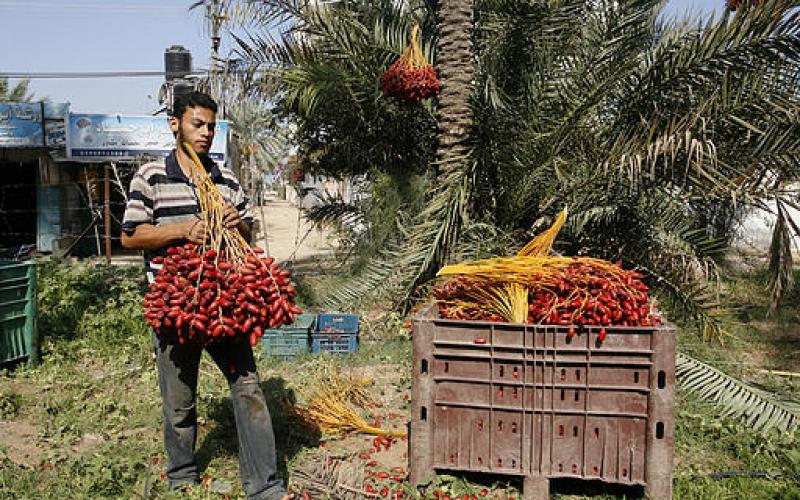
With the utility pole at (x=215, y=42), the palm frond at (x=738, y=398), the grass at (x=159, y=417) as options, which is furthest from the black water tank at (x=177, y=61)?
the palm frond at (x=738, y=398)

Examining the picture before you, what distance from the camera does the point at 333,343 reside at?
6.50 metres

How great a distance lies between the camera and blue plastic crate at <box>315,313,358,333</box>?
6.58 metres

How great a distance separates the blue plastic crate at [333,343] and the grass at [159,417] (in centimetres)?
15

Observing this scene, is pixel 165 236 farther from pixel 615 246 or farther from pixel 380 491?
pixel 615 246

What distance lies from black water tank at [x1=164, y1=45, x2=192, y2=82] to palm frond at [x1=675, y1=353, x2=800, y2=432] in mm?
15458

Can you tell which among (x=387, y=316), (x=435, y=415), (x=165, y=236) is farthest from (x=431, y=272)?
(x=165, y=236)

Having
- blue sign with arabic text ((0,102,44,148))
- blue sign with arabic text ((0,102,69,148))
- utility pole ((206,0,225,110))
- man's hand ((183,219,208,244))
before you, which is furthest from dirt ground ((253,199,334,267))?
man's hand ((183,219,208,244))

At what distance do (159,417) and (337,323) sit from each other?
7.13 ft

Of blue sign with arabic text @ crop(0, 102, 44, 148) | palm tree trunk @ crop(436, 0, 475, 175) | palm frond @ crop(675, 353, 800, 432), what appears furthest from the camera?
blue sign with arabic text @ crop(0, 102, 44, 148)

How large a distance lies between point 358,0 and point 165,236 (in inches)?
231

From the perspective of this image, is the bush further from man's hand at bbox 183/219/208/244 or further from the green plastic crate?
man's hand at bbox 183/219/208/244

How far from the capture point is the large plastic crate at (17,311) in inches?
237

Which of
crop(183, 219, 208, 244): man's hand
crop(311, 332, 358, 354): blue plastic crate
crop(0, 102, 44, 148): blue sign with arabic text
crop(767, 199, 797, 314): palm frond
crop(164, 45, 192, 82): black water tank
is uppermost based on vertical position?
crop(164, 45, 192, 82): black water tank

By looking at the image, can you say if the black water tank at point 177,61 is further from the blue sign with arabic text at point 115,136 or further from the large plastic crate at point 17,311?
the large plastic crate at point 17,311
